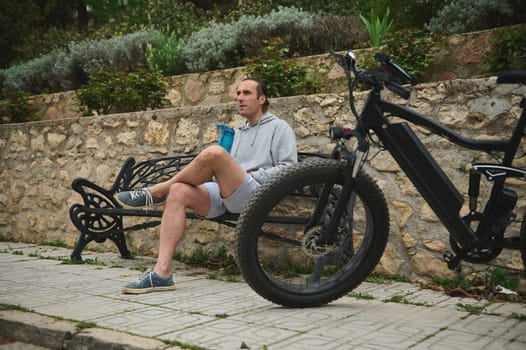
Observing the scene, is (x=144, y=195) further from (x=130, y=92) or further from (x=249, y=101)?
(x=130, y=92)

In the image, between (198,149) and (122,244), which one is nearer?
(198,149)

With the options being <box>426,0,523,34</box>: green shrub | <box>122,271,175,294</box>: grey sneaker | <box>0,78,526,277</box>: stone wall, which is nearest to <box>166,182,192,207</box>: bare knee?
<box>122,271,175,294</box>: grey sneaker

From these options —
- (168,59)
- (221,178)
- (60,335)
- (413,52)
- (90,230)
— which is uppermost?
(168,59)

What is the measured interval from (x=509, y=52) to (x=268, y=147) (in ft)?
6.71

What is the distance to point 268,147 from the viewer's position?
4.08m

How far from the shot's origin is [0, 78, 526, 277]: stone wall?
3854mm

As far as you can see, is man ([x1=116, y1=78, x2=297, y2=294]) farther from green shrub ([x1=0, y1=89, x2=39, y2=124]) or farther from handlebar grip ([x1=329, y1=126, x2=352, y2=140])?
green shrub ([x1=0, y1=89, x2=39, y2=124])

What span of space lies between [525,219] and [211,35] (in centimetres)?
585

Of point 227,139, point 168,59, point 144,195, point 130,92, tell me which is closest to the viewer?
point 144,195

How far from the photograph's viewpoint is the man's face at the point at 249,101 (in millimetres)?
4242

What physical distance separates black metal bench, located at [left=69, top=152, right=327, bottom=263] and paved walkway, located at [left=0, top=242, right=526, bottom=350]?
0.94 metres

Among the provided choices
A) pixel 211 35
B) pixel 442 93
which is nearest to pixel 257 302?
pixel 442 93

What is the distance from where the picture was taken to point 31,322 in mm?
3004

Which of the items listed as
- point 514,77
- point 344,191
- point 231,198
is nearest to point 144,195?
point 231,198
